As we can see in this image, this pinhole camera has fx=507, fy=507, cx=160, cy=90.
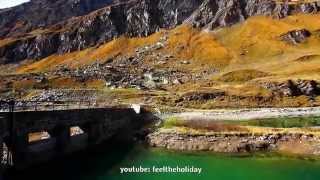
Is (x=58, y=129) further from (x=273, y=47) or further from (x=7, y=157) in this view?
(x=273, y=47)

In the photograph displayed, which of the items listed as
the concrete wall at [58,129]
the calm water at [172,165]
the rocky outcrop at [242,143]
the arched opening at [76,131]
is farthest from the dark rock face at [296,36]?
the calm water at [172,165]

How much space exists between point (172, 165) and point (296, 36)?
139806 millimetres

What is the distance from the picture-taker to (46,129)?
172ft

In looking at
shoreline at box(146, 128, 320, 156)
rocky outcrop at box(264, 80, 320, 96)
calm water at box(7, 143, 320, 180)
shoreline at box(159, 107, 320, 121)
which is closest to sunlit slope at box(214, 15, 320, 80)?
rocky outcrop at box(264, 80, 320, 96)

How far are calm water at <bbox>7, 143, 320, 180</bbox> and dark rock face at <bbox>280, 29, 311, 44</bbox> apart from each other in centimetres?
12795

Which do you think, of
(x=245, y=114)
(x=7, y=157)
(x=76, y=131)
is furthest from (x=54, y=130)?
(x=245, y=114)

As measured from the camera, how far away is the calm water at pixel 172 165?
147 feet

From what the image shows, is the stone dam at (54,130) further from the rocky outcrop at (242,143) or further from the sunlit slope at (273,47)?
the sunlit slope at (273,47)

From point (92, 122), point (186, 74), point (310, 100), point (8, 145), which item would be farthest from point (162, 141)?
point (186, 74)

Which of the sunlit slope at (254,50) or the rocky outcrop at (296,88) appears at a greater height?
the sunlit slope at (254,50)

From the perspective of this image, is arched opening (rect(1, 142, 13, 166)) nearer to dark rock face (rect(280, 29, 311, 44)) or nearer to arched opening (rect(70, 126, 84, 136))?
arched opening (rect(70, 126, 84, 136))

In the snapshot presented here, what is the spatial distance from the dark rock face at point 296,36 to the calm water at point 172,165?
12795cm

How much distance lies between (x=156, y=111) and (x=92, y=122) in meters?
17.9

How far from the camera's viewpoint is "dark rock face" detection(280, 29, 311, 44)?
580ft
